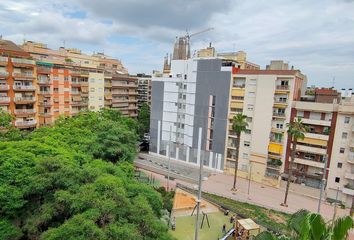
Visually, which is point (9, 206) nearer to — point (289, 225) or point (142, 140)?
point (289, 225)

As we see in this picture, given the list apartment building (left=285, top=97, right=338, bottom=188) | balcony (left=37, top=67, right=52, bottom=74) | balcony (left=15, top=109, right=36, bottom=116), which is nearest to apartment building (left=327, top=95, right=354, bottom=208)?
apartment building (left=285, top=97, right=338, bottom=188)

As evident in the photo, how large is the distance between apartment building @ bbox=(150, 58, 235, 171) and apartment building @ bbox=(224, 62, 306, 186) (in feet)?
9.64

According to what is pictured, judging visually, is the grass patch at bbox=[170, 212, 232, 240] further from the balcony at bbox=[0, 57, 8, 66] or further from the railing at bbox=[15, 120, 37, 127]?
the balcony at bbox=[0, 57, 8, 66]

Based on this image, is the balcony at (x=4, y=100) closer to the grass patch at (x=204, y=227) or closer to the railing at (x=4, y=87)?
the railing at (x=4, y=87)

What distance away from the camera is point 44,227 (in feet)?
59.3

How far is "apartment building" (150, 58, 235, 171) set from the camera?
54.8m

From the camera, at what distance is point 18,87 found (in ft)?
161

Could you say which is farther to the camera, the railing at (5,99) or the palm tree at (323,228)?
the railing at (5,99)

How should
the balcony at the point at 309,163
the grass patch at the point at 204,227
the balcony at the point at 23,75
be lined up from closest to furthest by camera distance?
1. the grass patch at the point at 204,227
2. the balcony at the point at 309,163
3. the balcony at the point at 23,75

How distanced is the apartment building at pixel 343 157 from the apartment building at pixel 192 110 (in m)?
20.5

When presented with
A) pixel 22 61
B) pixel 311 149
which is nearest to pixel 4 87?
pixel 22 61

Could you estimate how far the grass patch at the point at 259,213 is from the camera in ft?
115

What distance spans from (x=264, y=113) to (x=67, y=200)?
Answer: 42.4 metres

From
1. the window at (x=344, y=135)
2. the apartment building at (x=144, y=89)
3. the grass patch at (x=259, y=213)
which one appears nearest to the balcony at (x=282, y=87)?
the window at (x=344, y=135)
